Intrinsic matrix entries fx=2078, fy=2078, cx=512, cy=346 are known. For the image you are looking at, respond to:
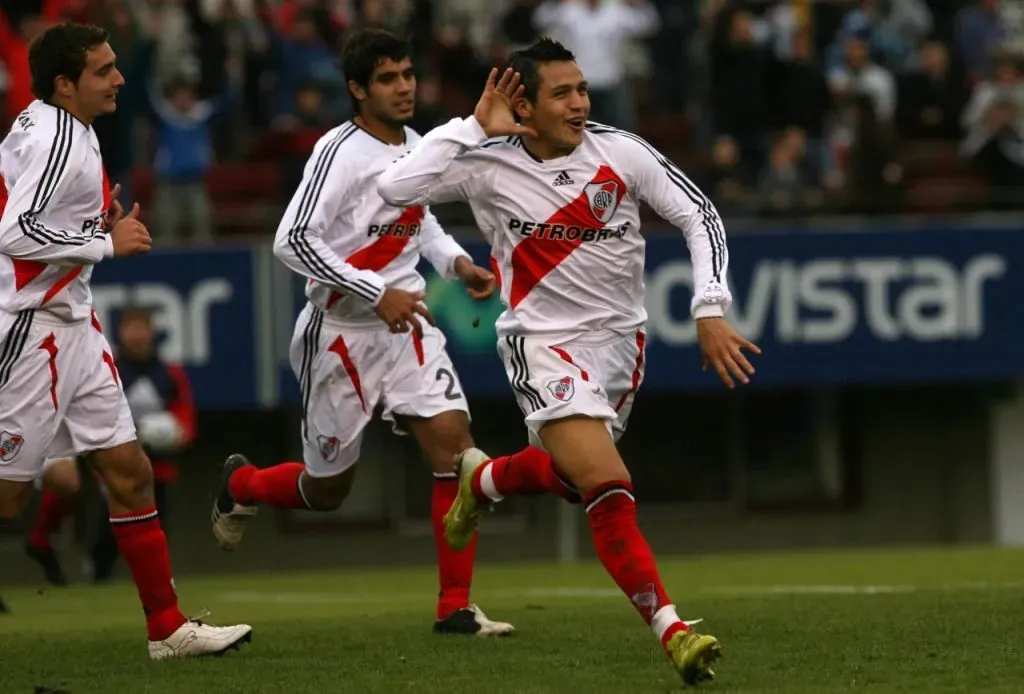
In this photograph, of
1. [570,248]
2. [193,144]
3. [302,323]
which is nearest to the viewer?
[570,248]

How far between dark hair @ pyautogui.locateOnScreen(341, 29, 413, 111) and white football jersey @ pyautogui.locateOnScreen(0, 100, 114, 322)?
1655 mm

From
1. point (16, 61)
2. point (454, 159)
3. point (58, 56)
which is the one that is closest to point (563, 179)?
point (454, 159)

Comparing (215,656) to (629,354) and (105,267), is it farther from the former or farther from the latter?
(105,267)

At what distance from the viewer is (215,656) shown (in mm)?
8562

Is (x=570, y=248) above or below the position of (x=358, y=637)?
above

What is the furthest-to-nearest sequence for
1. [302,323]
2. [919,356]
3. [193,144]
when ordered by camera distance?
[919,356] → [193,144] → [302,323]

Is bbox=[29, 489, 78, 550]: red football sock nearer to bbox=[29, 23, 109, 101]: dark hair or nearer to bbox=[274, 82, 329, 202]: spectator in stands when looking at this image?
bbox=[274, 82, 329, 202]: spectator in stands

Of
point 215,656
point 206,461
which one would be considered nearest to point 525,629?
point 215,656

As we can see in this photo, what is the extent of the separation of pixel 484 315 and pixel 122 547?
33.7 ft

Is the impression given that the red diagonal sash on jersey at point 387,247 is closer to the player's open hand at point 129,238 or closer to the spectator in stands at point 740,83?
the player's open hand at point 129,238

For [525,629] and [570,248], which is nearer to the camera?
[570,248]

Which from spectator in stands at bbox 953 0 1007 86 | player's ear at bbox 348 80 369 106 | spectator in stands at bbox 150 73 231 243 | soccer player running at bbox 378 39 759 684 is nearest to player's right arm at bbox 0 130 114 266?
soccer player running at bbox 378 39 759 684

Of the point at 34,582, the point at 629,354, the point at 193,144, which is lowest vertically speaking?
the point at 34,582

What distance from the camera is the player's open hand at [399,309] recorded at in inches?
354
